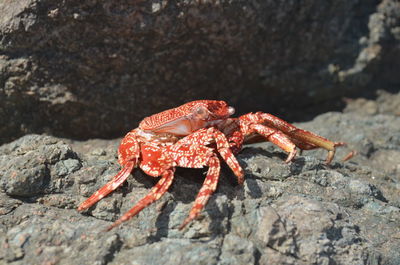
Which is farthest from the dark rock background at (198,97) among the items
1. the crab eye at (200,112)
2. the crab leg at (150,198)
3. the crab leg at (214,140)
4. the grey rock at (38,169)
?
the crab eye at (200,112)

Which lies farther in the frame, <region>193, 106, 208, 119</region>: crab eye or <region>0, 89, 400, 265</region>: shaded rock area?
<region>193, 106, 208, 119</region>: crab eye

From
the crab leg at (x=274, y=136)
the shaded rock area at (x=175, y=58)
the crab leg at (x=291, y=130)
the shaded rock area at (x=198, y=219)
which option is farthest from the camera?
the shaded rock area at (x=175, y=58)

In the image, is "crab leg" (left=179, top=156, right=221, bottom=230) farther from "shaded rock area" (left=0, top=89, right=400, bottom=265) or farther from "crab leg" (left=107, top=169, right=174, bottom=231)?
"crab leg" (left=107, top=169, right=174, bottom=231)

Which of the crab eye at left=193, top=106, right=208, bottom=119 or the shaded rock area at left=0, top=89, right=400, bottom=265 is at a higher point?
the crab eye at left=193, top=106, right=208, bottom=119

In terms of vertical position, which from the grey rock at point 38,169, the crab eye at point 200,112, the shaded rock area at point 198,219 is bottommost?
the shaded rock area at point 198,219

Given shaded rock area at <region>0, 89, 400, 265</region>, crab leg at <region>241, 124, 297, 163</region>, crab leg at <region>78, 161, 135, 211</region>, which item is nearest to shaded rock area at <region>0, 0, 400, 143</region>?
shaded rock area at <region>0, 89, 400, 265</region>

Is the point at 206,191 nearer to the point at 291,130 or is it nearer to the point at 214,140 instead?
the point at 214,140

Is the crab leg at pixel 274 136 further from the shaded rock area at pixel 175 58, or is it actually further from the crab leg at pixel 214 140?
the shaded rock area at pixel 175 58
